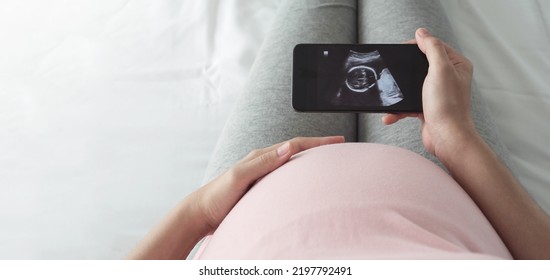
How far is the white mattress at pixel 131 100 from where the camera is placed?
2.78 ft

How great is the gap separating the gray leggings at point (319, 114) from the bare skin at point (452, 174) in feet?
0.18

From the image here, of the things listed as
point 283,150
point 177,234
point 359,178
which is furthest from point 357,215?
point 177,234

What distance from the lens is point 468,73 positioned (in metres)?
0.72

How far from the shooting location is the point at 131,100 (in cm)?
100

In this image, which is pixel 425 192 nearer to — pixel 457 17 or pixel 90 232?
pixel 90 232

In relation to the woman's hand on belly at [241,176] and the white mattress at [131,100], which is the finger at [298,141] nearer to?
the woman's hand on belly at [241,176]

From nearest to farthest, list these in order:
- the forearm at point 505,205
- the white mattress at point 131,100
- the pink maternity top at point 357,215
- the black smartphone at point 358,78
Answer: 1. the pink maternity top at point 357,215
2. the forearm at point 505,205
3. the black smartphone at point 358,78
4. the white mattress at point 131,100

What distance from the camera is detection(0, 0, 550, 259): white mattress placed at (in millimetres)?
848

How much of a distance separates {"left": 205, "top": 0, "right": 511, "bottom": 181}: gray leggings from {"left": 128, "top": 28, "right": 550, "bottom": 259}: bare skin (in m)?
0.06

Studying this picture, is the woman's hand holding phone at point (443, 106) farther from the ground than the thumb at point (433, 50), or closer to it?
closer to it

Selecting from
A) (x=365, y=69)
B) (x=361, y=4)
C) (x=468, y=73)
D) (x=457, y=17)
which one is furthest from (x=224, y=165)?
(x=457, y=17)

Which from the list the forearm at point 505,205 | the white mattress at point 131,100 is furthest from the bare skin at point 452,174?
the white mattress at point 131,100

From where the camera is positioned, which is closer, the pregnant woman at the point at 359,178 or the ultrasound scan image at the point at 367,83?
the pregnant woman at the point at 359,178

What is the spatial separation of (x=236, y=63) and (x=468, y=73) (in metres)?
0.46
